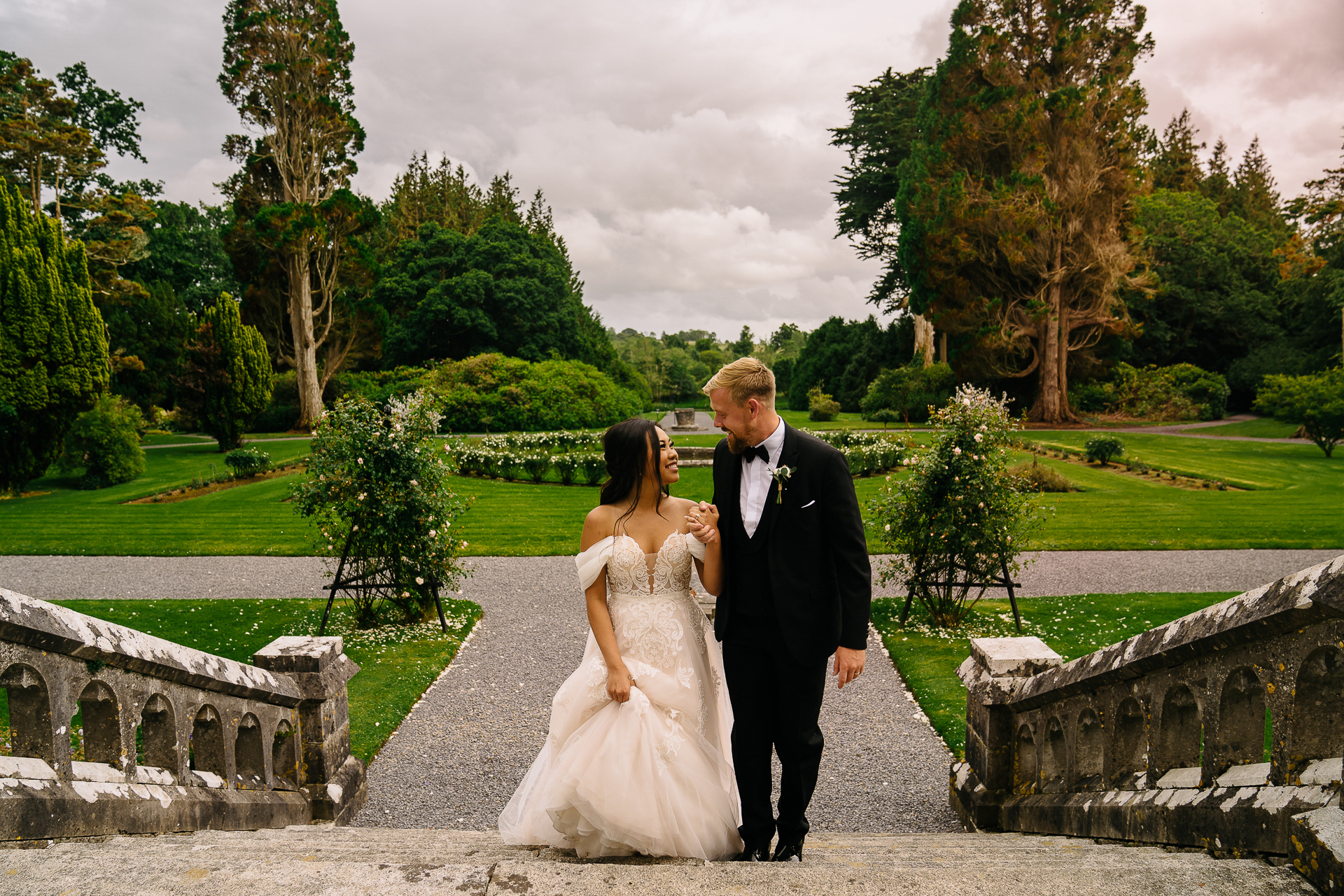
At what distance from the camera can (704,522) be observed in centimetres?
272

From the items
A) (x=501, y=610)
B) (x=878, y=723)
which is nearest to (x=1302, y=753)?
(x=878, y=723)

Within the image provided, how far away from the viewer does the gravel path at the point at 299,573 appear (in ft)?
27.5

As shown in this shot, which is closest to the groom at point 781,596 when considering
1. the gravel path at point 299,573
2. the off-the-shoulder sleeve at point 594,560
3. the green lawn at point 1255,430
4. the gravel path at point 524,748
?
the off-the-shoulder sleeve at point 594,560

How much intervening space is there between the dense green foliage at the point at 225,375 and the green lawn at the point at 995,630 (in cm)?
2061

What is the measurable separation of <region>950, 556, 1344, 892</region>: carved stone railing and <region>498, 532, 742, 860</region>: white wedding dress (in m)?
1.29

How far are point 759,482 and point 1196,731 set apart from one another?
159cm

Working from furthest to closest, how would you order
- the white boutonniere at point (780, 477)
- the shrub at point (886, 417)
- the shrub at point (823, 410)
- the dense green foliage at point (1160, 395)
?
the shrub at point (823, 410)
the shrub at point (886, 417)
the dense green foliage at point (1160, 395)
the white boutonniere at point (780, 477)

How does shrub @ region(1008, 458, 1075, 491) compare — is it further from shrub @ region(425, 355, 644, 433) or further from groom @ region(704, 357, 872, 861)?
shrub @ region(425, 355, 644, 433)

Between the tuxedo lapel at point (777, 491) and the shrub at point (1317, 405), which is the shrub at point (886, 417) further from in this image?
the tuxedo lapel at point (777, 491)

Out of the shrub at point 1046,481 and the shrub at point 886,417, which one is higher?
the shrub at point 886,417

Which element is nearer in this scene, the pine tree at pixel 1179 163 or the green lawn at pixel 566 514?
the green lawn at pixel 566 514

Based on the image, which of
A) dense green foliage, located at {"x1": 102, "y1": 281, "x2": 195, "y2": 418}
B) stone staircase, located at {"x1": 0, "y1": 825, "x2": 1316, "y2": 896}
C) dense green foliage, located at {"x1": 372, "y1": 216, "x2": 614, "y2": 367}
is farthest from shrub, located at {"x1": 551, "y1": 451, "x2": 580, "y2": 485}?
dense green foliage, located at {"x1": 102, "y1": 281, "x2": 195, "y2": 418}

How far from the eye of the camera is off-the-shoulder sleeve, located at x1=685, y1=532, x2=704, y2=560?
9.46 feet

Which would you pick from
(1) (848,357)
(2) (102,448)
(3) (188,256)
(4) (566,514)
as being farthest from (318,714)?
(3) (188,256)
